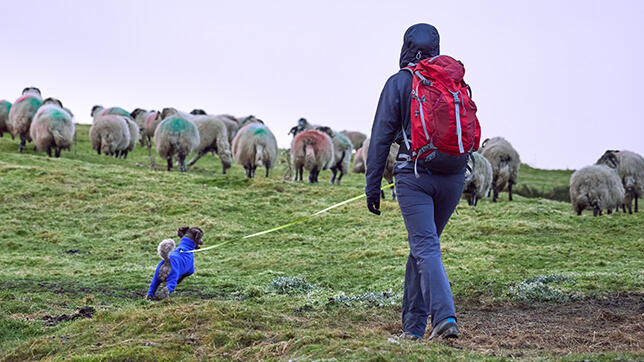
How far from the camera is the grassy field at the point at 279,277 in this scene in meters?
4.38

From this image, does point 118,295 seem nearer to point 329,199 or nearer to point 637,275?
point 637,275

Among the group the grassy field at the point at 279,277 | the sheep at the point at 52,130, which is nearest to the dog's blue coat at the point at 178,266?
the grassy field at the point at 279,277

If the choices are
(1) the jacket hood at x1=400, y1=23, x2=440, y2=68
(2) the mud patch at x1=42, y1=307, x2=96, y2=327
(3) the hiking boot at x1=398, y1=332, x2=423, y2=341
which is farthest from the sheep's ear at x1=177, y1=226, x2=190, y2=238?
(1) the jacket hood at x1=400, y1=23, x2=440, y2=68

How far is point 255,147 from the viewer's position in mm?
22750

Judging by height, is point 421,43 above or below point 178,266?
above

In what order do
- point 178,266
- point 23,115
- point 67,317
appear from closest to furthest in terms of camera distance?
point 67,317
point 178,266
point 23,115

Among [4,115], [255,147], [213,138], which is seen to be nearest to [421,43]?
[255,147]

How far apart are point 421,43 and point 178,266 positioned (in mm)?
4388

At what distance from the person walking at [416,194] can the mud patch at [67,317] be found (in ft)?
11.0

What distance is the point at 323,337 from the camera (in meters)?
4.07

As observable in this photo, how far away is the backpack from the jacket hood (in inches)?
15.1

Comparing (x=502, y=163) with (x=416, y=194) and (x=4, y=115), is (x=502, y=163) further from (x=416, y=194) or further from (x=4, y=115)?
(x=4, y=115)

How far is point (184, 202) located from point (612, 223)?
10234 millimetres

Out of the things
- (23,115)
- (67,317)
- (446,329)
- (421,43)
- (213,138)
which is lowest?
(67,317)
